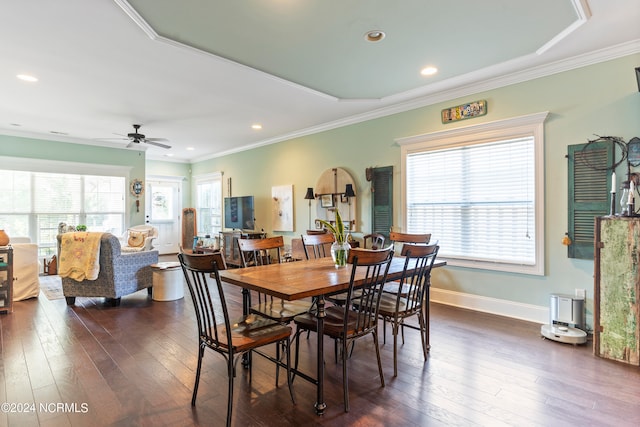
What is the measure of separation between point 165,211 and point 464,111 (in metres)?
8.05

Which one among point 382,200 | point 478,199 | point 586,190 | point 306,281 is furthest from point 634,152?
point 306,281

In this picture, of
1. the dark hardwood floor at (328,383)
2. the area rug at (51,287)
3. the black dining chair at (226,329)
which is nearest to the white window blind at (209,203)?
the area rug at (51,287)

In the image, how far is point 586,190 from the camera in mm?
3256

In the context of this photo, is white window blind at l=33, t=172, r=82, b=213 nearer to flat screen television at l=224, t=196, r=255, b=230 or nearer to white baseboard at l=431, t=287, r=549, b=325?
flat screen television at l=224, t=196, r=255, b=230

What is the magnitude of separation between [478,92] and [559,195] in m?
1.48

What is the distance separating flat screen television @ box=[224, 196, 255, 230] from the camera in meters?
7.14

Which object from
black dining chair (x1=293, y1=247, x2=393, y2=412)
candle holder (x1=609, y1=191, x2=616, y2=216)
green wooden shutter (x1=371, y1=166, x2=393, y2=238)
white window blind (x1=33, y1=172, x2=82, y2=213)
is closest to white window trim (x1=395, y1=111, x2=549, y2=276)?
green wooden shutter (x1=371, y1=166, x2=393, y2=238)

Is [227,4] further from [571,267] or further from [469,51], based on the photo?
[571,267]

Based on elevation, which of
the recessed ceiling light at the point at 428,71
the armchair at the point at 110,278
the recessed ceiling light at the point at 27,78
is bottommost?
the armchair at the point at 110,278

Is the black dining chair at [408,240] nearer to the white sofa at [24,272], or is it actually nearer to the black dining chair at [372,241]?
the black dining chair at [372,241]

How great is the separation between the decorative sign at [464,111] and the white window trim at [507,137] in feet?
0.45

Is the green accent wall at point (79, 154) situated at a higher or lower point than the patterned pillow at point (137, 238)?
higher

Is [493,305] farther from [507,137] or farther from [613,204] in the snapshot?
[507,137]

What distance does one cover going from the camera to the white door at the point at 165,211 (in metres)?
9.03
